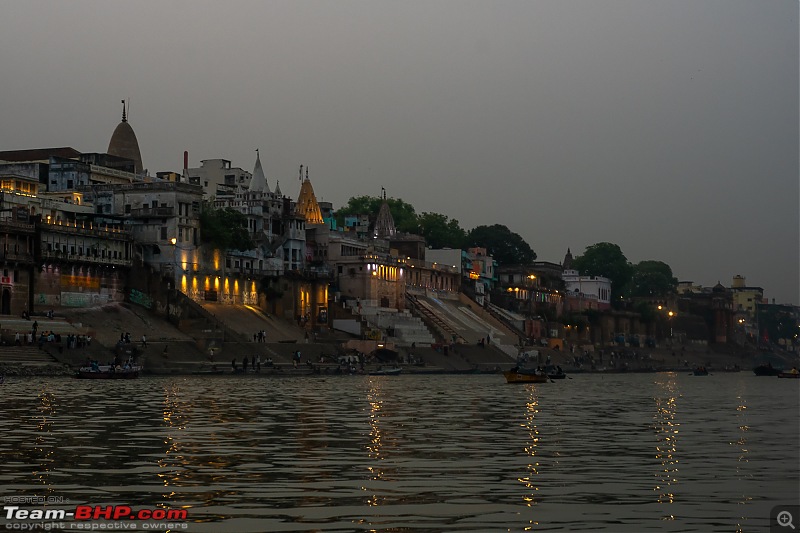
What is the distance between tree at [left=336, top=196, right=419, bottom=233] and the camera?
168 metres

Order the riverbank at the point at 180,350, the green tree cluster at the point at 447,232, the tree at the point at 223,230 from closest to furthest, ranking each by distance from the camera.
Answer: the riverbank at the point at 180,350
the tree at the point at 223,230
the green tree cluster at the point at 447,232

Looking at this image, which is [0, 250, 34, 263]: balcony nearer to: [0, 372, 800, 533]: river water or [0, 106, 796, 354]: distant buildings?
[0, 106, 796, 354]: distant buildings

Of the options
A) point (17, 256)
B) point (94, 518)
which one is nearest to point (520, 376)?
point (17, 256)

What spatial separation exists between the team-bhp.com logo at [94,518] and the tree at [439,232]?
489ft

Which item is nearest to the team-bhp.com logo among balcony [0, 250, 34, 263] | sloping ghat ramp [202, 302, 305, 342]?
balcony [0, 250, 34, 263]

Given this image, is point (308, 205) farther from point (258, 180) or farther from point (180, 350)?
point (180, 350)

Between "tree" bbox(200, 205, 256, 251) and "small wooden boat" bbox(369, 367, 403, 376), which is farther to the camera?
"tree" bbox(200, 205, 256, 251)

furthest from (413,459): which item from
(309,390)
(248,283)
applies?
(248,283)

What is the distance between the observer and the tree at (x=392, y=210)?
552ft

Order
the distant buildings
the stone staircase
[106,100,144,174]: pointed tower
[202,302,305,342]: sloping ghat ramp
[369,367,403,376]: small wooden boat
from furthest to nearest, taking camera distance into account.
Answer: [106,100,144,174]: pointed tower < the stone staircase < [202,302,305,342]: sloping ghat ramp < [369,367,403,376]: small wooden boat < the distant buildings

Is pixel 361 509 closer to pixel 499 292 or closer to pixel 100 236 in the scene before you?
pixel 100 236

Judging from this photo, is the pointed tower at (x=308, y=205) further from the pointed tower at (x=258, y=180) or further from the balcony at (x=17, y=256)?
the balcony at (x=17, y=256)

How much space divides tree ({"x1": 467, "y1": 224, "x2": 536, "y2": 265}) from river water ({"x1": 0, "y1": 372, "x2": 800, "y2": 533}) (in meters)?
130

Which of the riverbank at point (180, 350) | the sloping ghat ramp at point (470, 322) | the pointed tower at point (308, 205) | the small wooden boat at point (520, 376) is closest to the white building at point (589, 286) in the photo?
the sloping ghat ramp at point (470, 322)
